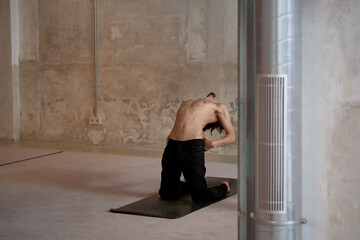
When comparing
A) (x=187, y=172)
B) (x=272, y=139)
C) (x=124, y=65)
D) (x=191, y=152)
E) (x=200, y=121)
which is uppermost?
(x=124, y=65)

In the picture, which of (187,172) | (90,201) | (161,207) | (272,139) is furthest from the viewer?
(90,201)

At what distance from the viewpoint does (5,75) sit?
34.7ft

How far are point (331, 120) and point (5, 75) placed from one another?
8976 millimetres

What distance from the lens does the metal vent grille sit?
241 cm

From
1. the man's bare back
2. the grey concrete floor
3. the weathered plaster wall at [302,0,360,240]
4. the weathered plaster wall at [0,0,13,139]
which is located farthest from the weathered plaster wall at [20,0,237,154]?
the weathered plaster wall at [302,0,360,240]

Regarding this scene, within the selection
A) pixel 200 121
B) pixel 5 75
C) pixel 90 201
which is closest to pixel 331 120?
pixel 200 121

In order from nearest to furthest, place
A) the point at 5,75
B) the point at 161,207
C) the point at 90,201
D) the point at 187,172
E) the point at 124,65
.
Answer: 1. the point at 161,207
2. the point at 187,172
3. the point at 90,201
4. the point at 124,65
5. the point at 5,75

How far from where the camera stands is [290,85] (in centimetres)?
241

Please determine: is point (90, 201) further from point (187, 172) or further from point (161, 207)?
point (187, 172)

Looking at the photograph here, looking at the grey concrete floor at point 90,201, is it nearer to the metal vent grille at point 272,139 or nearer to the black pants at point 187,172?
the black pants at point 187,172

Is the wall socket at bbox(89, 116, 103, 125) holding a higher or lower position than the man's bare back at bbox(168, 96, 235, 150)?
lower

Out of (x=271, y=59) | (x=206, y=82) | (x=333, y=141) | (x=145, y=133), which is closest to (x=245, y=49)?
(x=271, y=59)

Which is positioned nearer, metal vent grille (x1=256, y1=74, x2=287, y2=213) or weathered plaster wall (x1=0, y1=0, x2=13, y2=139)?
metal vent grille (x1=256, y1=74, x2=287, y2=213)

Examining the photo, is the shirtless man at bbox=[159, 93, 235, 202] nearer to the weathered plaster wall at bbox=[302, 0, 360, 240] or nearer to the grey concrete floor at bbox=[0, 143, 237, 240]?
the grey concrete floor at bbox=[0, 143, 237, 240]
